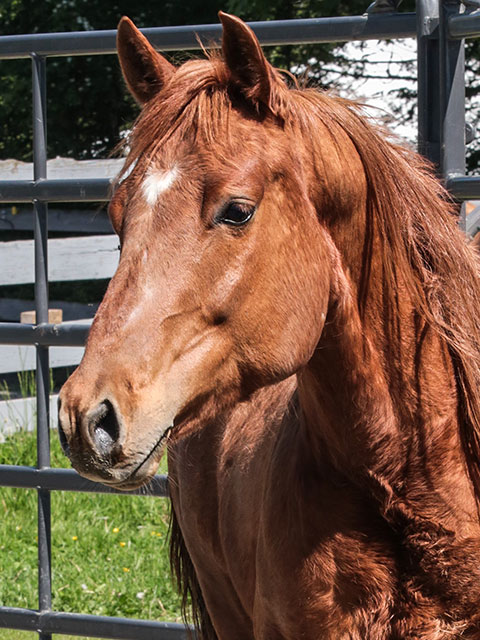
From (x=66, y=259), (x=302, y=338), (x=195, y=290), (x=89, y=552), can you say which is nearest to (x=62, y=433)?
(x=195, y=290)

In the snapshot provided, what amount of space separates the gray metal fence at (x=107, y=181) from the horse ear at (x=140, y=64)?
30.5 inches

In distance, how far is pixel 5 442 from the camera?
219 inches

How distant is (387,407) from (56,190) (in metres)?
1.53

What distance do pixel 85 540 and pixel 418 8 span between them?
10.5 ft

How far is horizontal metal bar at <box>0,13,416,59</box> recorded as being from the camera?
2.74m

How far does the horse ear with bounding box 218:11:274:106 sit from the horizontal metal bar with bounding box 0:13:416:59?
2.29 ft

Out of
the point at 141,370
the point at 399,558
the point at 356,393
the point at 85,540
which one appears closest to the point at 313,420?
the point at 356,393

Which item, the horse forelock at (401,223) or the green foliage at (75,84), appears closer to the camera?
the horse forelock at (401,223)

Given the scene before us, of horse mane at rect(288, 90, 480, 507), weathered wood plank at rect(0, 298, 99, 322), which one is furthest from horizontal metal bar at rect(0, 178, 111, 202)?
weathered wood plank at rect(0, 298, 99, 322)

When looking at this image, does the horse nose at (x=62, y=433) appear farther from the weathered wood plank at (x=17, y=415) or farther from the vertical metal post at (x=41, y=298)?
the weathered wood plank at (x=17, y=415)

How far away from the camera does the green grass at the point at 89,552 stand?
429 centimetres

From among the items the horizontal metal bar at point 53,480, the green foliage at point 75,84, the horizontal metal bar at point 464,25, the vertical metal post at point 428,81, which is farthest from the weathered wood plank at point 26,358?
the green foliage at point 75,84

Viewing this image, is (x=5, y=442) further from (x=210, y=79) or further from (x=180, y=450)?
(x=210, y=79)

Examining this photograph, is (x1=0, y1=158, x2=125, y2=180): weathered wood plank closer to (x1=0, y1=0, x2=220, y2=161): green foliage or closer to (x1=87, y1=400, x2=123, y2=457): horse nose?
(x1=0, y1=0, x2=220, y2=161): green foliage
